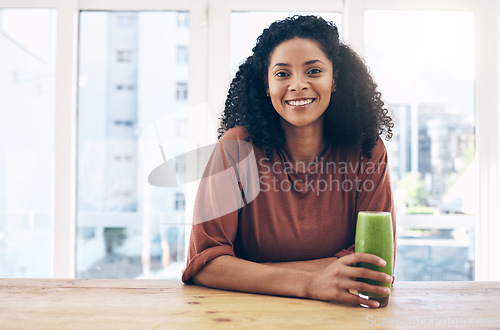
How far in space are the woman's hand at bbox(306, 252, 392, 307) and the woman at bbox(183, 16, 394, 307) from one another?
172 mm

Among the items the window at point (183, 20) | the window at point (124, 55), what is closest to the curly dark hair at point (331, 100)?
the window at point (183, 20)

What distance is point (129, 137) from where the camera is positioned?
2.70 m

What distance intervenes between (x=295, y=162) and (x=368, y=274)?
610 mm

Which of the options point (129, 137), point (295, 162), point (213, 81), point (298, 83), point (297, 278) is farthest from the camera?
point (129, 137)

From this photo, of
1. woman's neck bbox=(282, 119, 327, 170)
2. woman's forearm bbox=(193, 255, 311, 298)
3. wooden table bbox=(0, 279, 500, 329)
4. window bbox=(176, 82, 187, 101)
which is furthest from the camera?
window bbox=(176, 82, 187, 101)

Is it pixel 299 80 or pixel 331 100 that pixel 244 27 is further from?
pixel 299 80

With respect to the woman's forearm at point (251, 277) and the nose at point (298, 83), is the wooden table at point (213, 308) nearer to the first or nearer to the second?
the woman's forearm at point (251, 277)

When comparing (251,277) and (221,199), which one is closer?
(251,277)

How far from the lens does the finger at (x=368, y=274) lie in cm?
82

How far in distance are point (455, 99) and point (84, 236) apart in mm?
2547

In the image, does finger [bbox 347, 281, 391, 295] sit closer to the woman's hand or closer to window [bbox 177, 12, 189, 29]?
the woman's hand

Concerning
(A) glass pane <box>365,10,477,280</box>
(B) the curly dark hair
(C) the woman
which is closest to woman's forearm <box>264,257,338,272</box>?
(C) the woman

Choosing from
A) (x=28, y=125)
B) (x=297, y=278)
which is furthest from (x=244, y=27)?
(x=297, y=278)

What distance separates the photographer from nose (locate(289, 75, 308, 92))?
1248 millimetres
